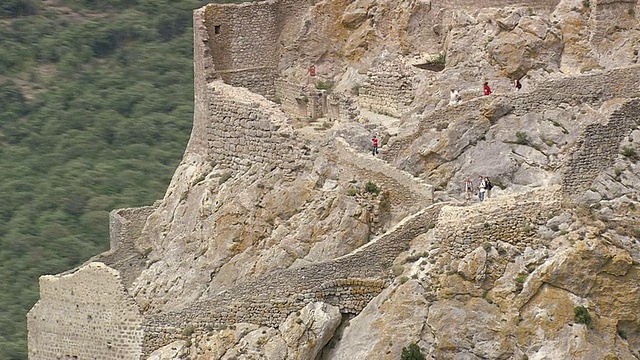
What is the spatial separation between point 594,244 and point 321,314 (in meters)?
6.12

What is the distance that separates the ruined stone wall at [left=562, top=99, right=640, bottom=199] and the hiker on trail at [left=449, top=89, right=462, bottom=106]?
13.1 ft

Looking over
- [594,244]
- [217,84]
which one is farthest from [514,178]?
[217,84]

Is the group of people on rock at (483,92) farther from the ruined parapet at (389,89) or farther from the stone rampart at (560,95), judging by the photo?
the ruined parapet at (389,89)

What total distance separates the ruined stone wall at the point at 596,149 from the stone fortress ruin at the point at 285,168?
0.02 metres

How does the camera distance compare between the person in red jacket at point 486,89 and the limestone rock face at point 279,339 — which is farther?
the person in red jacket at point 486,89

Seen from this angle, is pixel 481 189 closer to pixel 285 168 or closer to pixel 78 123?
pixel 285 168

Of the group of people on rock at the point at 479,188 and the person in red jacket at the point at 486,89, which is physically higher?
the person in red jacket at the point at 486,89

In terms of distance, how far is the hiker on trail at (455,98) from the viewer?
57906 mm

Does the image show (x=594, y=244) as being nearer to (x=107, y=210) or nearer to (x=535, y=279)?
(x=535, y=279)

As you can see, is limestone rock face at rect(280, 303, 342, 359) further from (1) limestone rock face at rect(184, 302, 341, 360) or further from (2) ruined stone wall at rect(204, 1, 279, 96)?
(2) ruined stone wall at rect(204, 1, 279, 96)

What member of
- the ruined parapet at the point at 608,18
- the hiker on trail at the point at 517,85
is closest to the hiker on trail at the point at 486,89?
the hiker on trail at the point at 517,85

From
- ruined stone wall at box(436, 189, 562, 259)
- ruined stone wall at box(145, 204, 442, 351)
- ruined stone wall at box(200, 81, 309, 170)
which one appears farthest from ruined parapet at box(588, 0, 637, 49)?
ruined stone wall at box(200, 81, 309, 170)

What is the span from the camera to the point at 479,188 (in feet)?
181

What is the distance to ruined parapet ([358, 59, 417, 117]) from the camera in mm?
60125
